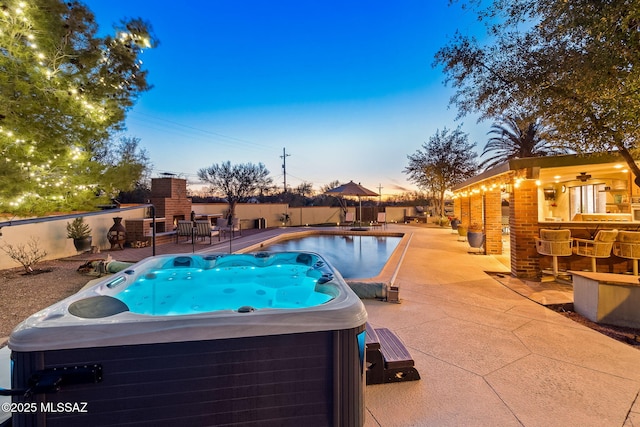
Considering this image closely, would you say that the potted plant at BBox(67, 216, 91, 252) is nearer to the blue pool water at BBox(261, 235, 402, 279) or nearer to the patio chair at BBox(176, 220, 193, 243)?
the patio chair at BBox(176, 220, 193, 243)

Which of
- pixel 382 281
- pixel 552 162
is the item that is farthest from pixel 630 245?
pixel 382 281

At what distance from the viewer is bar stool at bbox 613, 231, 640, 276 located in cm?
509

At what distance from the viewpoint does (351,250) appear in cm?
938

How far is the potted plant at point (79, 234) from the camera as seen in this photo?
747cm

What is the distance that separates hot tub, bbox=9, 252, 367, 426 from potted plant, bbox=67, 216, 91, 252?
7.00 m

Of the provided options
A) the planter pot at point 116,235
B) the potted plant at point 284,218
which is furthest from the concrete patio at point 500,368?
the potted plant at point 284,218

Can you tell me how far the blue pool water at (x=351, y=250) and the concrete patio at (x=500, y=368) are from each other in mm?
2180

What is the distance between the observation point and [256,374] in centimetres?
170

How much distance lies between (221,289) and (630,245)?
693 centimetres

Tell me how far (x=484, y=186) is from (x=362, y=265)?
443cm

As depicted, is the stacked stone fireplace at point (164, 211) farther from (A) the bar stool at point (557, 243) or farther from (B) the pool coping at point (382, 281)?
(A) the bar stool at point (557, 243)

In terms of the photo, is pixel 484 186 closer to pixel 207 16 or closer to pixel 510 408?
pixel 510 408

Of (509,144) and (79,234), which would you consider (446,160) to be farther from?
(79,234)

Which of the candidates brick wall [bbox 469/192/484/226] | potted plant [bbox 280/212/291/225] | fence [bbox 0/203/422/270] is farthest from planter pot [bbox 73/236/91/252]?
brick wall [bbox 469/192/484/226]
